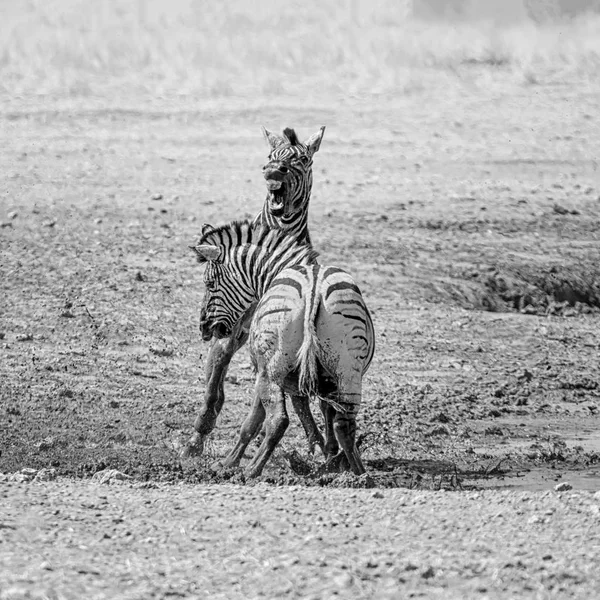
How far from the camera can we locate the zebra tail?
7.93 metres

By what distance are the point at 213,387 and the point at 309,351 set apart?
1.93 meters

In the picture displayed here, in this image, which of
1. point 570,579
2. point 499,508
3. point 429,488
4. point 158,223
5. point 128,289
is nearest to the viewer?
point 570,579

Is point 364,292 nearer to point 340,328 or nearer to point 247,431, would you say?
point 247,431

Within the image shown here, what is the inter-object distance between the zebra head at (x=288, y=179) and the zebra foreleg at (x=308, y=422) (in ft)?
5.37

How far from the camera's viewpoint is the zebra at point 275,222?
9586 mm

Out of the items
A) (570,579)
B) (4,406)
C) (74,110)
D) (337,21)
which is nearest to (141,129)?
(74,110)

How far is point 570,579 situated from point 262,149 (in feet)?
45.8

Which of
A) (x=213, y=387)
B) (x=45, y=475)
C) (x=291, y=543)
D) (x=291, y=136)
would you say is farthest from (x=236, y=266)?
(x=291, y=543)

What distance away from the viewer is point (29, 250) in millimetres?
14336

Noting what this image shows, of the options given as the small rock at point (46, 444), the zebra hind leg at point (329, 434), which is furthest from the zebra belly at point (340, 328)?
the small rock at point (46, 444)

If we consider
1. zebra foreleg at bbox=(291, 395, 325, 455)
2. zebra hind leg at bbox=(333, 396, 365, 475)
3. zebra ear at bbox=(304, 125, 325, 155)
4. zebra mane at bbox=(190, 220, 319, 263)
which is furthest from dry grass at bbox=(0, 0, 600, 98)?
zebra hind leg at bbox=(333, 396, 365, 475)

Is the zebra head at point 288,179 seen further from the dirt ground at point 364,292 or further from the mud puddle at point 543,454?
the mud puddle at point 543,454

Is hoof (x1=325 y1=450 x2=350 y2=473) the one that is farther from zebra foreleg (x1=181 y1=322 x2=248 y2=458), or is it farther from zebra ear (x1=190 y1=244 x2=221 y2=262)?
zebra ear (x1=190 y1=244 x2=221 y2=262)

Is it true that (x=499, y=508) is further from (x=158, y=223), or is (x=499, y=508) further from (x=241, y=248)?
(x=158, y=223)
